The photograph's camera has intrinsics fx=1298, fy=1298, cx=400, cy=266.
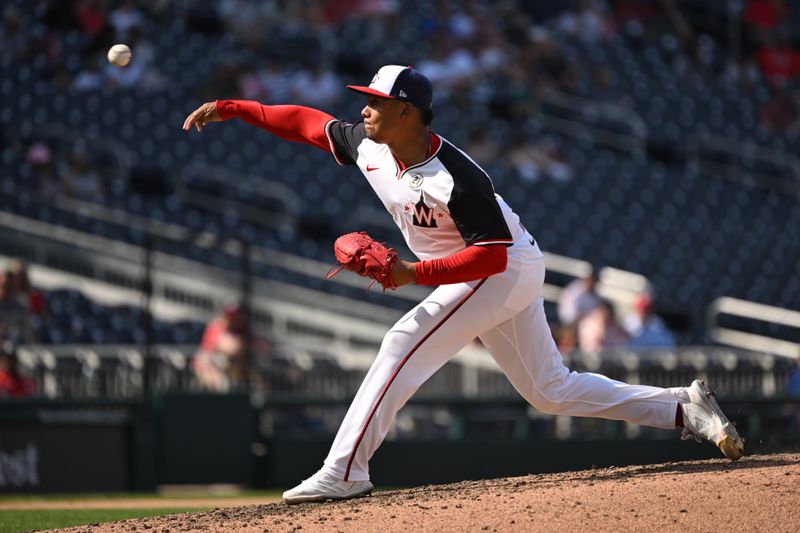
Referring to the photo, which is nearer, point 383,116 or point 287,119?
point 383,116

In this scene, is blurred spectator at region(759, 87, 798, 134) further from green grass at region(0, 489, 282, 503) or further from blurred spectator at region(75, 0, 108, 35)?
green grass at region(0, 489, 282, 503)

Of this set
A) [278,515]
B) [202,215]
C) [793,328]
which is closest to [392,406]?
[278,515]

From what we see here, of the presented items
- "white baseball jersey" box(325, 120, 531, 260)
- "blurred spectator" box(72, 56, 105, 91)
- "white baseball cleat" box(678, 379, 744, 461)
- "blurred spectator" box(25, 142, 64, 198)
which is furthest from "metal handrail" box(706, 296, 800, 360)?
"blurred spectator" box(72, 56, 105, 91)

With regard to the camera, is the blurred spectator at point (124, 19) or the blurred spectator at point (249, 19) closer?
the blurred spectator at point (124, 19)

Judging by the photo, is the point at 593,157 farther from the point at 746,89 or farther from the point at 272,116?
Answer: the point at 272,116

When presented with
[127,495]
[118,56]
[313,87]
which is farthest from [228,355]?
[313,87]

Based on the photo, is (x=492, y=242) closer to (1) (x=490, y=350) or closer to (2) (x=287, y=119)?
(1) (x=490, y=350)

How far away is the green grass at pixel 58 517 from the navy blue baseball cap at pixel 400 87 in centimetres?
279

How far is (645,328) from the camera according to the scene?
10992 mm

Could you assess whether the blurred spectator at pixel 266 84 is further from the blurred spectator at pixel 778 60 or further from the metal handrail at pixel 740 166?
the blurred spectator at pixel 778 60

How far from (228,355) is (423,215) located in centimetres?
555

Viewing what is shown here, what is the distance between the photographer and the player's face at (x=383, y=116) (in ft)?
16.2

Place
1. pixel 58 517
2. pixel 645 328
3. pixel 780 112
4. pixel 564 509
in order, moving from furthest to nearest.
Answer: pixel 780 112 → pixel 645 328 → pixel 58 517 → pixel 564 509

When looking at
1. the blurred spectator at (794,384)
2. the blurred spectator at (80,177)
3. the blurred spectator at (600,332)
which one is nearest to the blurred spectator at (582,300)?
the blurred spectator at (600,332)
